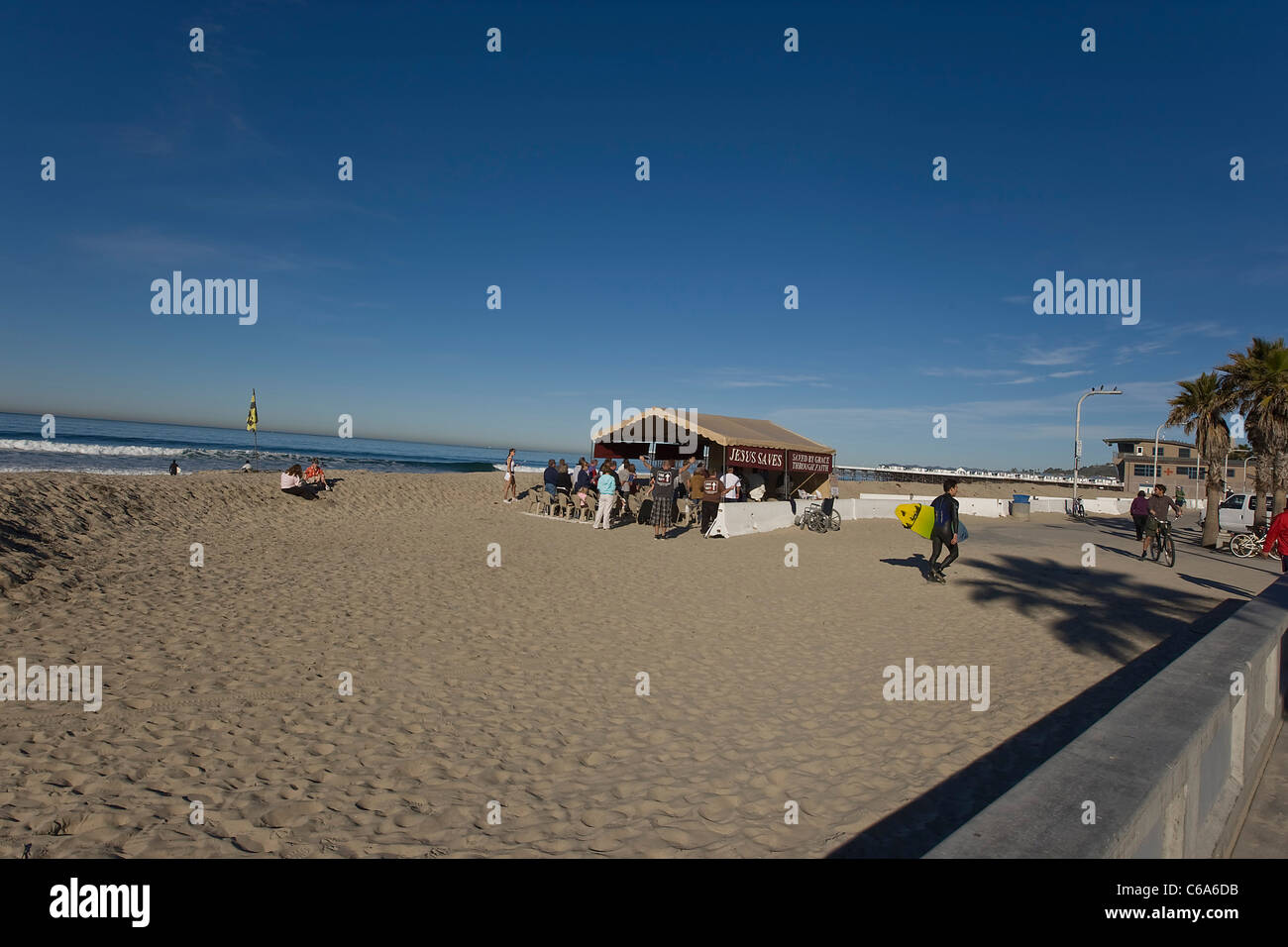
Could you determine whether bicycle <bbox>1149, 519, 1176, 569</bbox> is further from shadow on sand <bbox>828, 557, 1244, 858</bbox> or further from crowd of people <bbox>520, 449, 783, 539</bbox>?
crowd of people <bbox>520, 449, 783, 539</bbox>

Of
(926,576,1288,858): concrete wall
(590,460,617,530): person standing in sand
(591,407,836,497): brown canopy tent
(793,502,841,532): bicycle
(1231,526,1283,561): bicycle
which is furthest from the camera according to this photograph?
(793,502,841,532): bicycle

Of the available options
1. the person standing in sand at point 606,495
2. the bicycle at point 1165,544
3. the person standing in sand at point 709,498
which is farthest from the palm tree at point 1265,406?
the person standing in sand at point 606,495

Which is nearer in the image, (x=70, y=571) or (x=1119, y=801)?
(x=1119, y=801)

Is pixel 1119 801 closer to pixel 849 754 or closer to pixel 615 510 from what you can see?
pixel 849 754

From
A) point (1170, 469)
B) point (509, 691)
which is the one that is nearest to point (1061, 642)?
point (509, 691)

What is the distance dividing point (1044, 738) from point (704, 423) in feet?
48.2

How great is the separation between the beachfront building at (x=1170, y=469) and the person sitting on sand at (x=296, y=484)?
69.3 m

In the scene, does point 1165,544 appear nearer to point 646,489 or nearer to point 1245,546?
point 1245,546

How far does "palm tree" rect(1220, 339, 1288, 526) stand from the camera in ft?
71.3

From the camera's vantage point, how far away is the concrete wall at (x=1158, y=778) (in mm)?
2045

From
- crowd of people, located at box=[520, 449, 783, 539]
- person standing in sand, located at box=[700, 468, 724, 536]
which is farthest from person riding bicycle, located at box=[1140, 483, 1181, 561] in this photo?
person standing in sand, located at box=[700, 468, 724, 536]

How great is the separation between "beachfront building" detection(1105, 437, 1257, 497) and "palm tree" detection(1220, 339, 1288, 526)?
1745 inches
